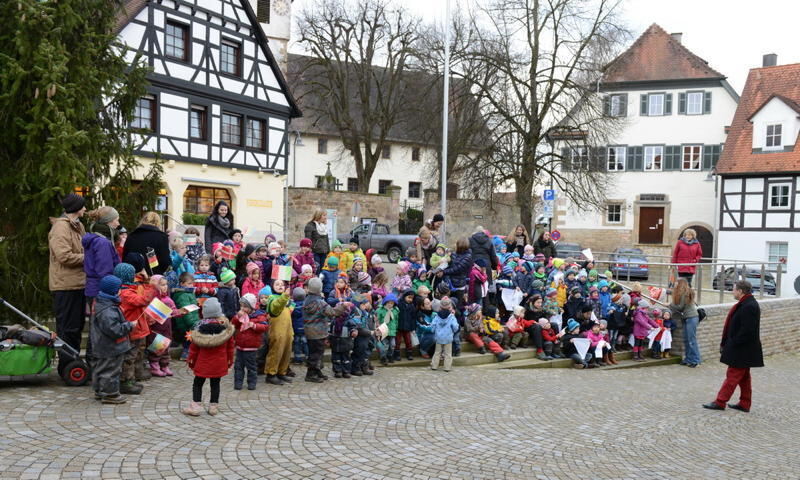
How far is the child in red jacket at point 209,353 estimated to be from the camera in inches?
271

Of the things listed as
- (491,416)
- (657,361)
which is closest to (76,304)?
(491,416)

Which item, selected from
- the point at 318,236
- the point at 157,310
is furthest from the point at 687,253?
the point at 157,310

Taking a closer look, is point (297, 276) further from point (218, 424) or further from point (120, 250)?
point (218, 424)

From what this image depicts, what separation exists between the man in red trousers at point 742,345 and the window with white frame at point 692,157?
28995 mm

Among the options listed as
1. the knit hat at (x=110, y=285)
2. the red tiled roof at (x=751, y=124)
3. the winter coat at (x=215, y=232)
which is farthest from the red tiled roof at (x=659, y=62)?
the knit hat at (x=110, y=285)

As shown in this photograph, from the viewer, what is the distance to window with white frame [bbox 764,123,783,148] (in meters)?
31.2

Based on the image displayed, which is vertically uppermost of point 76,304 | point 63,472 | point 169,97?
point 169,97

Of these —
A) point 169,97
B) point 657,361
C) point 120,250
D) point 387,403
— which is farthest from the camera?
point 169,97

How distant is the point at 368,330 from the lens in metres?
9.72

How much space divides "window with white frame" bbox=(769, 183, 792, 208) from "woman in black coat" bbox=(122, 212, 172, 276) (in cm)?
3064

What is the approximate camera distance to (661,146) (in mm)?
36719

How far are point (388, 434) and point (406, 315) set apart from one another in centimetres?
412

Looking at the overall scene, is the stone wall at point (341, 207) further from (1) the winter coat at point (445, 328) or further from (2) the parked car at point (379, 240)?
(1) the winter coat at point (445, 328)

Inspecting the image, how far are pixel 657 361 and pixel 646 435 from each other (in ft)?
24.3
